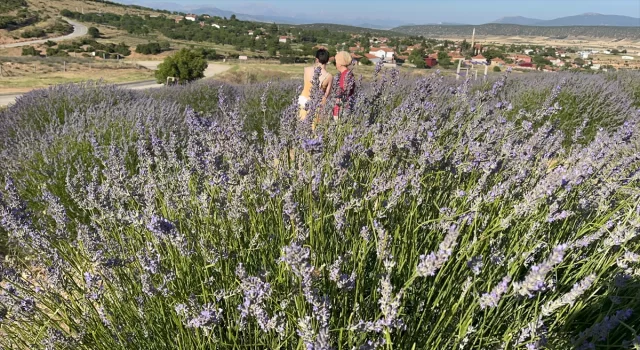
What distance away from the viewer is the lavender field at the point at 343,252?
1227 mm

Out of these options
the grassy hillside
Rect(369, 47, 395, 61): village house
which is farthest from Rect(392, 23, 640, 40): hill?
Rect(369, 47, 395, 61): village house

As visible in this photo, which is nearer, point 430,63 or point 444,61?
point 430,63

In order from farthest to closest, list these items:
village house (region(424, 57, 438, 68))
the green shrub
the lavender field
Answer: village house (region(424, 57, 438, 68))
the green shrub
the lavender field

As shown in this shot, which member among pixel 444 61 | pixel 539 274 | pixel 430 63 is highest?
pixel 444 61

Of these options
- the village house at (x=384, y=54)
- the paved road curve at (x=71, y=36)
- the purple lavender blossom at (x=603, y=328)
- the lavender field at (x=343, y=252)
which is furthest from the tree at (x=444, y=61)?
the purple lavender blossom at (x=603, y=328)

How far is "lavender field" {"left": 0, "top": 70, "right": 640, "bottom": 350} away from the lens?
1.23 metres

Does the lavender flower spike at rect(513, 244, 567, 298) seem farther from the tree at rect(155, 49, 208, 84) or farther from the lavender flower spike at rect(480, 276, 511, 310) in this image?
the tree at rect(155, 49, 208, 84)

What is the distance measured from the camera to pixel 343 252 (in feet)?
5.55

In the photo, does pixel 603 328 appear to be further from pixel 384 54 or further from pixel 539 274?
pixel 384 54

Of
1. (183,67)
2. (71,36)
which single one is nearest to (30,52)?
(71,36)

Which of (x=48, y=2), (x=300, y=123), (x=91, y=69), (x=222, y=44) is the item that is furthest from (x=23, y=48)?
(x=300, y=123)

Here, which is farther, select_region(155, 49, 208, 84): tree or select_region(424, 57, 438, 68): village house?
select_region(424, 57, 438, 68): village house

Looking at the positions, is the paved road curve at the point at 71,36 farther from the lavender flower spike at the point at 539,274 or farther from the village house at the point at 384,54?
the lavender flower spike at the point at 539,274

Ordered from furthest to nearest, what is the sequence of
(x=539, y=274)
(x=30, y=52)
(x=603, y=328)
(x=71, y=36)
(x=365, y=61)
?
(x=71, y=36) < (x=365, y=61) < (x=30, y=52) < (x=603, y=328) < (x=539, y=274)
